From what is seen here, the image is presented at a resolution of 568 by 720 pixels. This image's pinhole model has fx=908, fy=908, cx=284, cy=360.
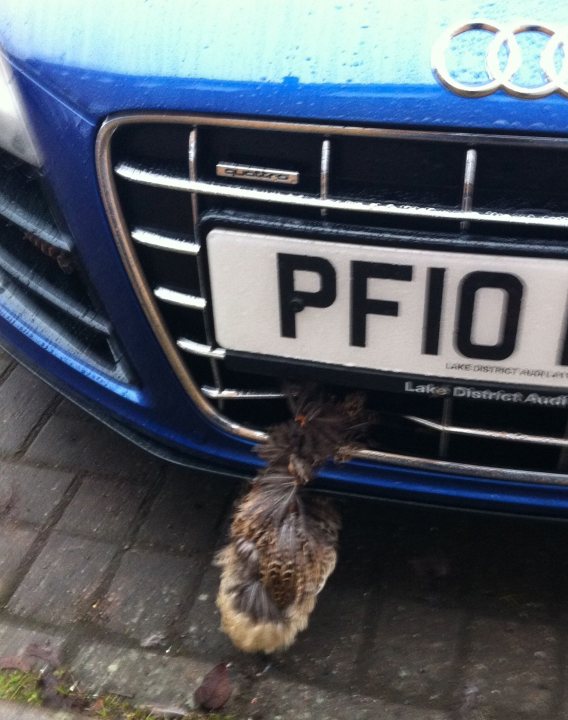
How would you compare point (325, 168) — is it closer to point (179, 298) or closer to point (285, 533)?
point (179, 298)

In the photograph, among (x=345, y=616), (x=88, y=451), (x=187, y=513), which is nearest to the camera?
(x=345, y=616)

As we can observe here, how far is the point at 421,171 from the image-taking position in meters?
1.32

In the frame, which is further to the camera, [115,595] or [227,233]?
[115,595]

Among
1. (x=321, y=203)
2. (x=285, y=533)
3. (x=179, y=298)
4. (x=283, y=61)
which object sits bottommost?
(x=285, y=533)

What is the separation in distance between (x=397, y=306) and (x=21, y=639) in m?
1.04

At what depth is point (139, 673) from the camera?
1730 millimetres

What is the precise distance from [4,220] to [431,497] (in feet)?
3.33

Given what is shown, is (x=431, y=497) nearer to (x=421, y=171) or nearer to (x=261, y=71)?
(x=421, y=171)

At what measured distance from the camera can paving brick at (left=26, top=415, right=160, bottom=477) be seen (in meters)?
2.23

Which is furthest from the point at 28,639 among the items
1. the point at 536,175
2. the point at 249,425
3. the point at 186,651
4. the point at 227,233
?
the point at 536,175

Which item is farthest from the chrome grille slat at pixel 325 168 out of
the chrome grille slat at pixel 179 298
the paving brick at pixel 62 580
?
the paving brick at pixel 62 580

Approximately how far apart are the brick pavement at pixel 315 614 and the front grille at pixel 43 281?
433mm

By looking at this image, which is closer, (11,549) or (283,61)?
(283,61)

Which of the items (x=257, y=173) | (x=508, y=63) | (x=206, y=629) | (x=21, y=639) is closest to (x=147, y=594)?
(x=206, y=629)
